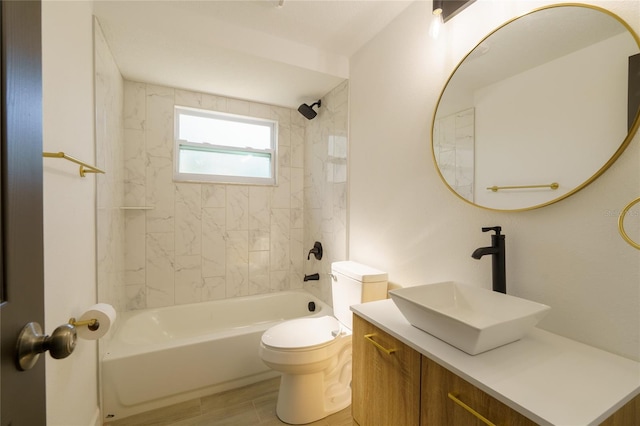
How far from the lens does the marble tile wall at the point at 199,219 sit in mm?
2369

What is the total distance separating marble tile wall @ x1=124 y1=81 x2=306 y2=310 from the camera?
93.3 inches

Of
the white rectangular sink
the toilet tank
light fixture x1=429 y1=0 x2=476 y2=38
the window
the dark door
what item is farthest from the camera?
the window

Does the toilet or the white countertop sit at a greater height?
the white countertop

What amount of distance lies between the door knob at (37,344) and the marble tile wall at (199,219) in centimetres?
213

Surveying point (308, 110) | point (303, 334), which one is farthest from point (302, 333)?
point (308, 110)

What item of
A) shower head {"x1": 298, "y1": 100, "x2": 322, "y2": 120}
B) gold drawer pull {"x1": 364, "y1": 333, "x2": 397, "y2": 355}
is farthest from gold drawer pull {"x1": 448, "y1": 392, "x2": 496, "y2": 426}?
shower head {"x1": 298, "y1": 100, "x2": 322, "y2": 120}

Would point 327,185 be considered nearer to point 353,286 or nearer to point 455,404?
point 353,286

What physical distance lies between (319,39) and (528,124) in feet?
5.05

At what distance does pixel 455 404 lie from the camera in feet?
2.58

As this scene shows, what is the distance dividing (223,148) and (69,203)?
165cm

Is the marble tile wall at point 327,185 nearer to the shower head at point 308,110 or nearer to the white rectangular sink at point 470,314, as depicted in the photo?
the shower head at point 308,110

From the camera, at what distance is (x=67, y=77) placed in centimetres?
119

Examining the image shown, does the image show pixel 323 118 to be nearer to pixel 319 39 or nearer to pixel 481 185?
pixel 319 39

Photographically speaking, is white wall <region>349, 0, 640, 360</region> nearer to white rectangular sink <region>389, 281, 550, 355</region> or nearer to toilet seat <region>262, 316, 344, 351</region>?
white rectangular sink <region>389, 281, 550, 355</region>
